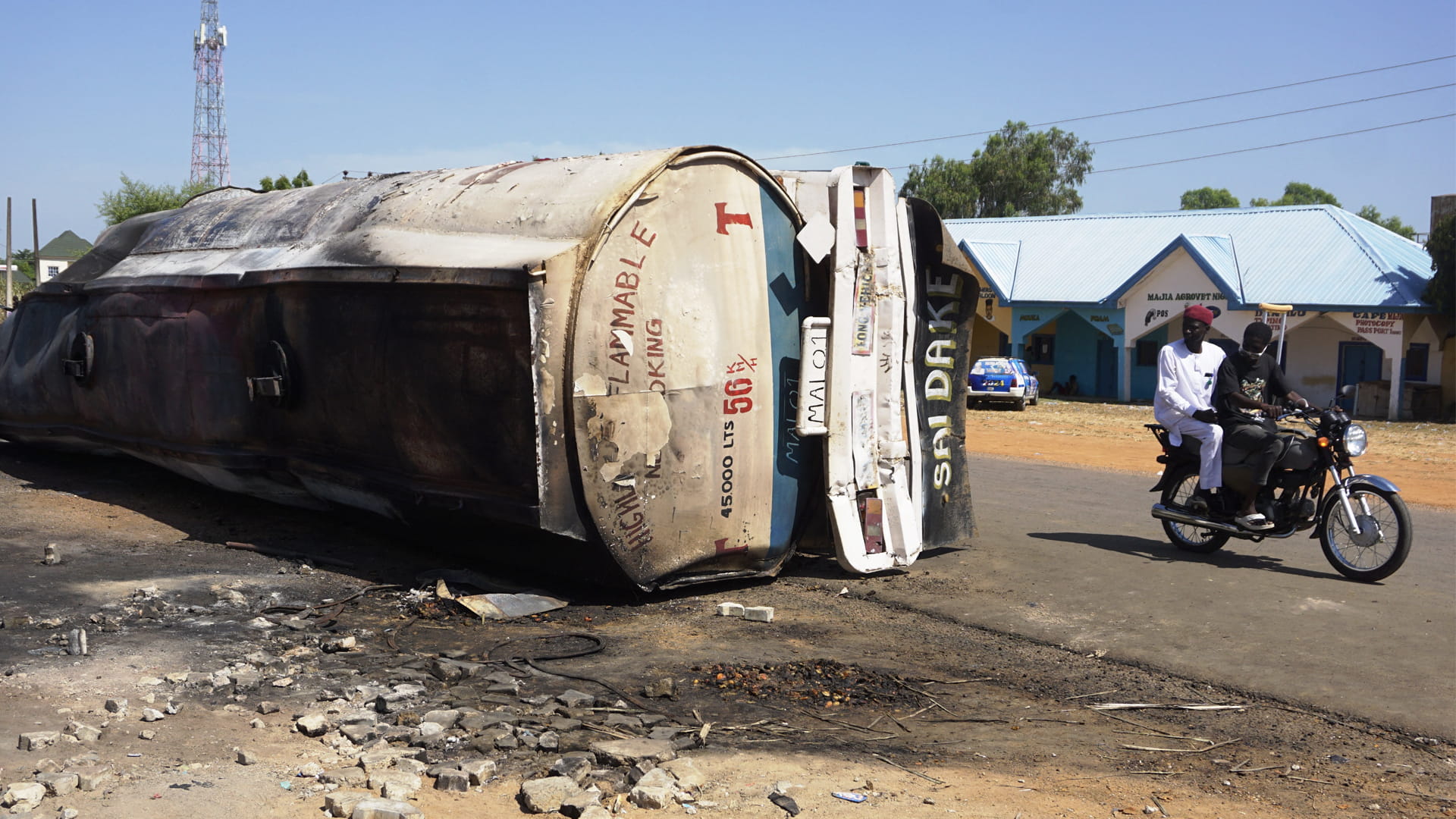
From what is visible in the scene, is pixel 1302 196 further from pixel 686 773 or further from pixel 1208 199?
pixel 686 773

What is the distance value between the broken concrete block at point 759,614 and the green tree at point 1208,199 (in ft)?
321

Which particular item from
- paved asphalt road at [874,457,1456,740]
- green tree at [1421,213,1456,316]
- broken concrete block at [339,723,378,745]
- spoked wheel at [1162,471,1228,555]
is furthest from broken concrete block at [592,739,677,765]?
green tree at [1421,213,1456,316]

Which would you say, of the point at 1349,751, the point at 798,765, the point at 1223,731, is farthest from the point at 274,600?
the point at 1349,751

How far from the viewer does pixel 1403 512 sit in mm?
7773

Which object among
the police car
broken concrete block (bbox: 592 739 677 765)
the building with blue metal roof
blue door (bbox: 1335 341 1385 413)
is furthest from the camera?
blue door (bbox: 1335 341 1385 413)

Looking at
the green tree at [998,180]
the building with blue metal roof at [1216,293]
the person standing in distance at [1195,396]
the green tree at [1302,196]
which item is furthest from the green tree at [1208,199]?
the person standing in distance at [1195,396]

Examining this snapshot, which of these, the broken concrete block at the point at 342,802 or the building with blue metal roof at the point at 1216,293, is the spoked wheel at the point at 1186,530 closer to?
the broken concrete block at the point at 342,802

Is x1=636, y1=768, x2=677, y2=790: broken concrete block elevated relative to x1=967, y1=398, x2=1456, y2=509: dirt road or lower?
lower

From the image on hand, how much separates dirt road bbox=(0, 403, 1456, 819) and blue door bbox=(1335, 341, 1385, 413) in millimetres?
25609

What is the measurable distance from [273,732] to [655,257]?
333 cm

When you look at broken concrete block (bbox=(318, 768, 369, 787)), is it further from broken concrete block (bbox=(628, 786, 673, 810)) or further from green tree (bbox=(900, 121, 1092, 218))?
green tree (bbox=(900, 121, 1092, 218))

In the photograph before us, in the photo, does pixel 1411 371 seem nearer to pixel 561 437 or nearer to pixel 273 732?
pixel 561 437

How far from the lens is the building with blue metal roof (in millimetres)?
28109

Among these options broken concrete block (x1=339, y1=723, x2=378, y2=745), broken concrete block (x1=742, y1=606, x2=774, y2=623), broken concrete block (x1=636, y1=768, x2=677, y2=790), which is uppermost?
broken concrete block (x1=742, y1=606, x2=774, y2=623)
